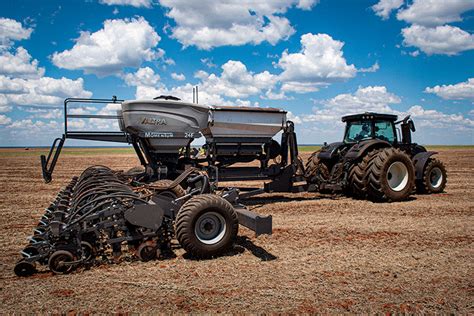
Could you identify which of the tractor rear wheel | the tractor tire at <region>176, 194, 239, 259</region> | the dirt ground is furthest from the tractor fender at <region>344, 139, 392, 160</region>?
the tractor tire at <region>176, 194, 239, 259</region>

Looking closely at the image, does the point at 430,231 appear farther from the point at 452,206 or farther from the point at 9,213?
the point at 9,213

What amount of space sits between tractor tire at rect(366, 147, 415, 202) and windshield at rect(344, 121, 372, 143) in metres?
1.04

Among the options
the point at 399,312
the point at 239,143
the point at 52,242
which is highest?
the point at 239,143

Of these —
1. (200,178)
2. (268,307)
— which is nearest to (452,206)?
(200,178)

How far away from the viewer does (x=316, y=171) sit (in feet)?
33.2

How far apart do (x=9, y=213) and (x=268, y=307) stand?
716 cm

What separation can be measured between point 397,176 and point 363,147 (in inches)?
47.5

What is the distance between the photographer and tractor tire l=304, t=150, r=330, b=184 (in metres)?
9.67

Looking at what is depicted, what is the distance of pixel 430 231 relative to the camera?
21.2ft

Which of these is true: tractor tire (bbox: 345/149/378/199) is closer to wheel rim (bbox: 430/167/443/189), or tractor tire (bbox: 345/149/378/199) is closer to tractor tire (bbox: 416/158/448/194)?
tractor tire (bbox: 416/158/448/194)

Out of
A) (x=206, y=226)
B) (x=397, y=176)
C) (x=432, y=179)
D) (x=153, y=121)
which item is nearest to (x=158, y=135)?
(x=153, y=121)

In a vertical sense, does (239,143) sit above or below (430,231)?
above

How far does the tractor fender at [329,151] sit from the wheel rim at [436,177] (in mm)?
2785

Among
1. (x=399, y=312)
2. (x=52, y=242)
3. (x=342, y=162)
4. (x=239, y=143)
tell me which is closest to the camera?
(x=399, y=312)
